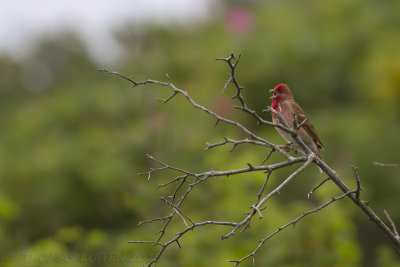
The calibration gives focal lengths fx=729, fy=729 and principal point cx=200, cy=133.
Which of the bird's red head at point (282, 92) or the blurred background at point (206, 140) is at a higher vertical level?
the blurred background at point (206, 140)

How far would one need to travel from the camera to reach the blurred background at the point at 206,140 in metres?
7.53

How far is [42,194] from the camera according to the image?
38.5ft

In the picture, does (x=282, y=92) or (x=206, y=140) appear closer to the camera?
(x=282, y=92)

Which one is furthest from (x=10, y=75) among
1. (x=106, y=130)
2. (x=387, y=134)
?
(x=387, y=134)

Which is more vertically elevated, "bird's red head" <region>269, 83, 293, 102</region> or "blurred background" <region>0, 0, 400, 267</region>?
"blurred background" <region>0, 0, 400, 267</region>

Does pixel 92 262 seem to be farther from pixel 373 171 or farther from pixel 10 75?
pixel 10 75

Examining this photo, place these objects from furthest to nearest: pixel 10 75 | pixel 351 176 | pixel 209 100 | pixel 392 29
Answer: pixel 10 75 → pixel 392 29 → pixel 209 100 → pixel 351 176

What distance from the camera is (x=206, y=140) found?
10.9 meters

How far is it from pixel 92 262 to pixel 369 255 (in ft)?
16.9

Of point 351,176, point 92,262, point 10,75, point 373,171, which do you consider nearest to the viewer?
point 92,262

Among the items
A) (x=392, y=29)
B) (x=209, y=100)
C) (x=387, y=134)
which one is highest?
(x=392, y=29)

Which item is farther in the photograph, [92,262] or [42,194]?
[42,194]

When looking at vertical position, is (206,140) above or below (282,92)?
above

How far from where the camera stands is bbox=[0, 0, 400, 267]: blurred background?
24.7 ft
